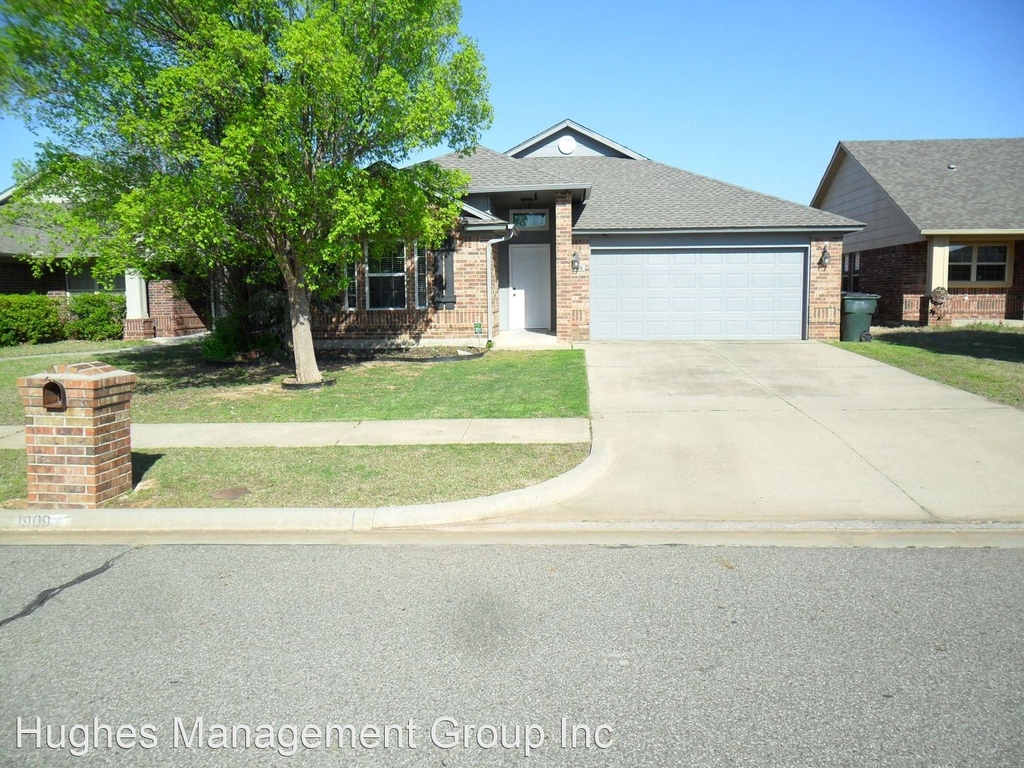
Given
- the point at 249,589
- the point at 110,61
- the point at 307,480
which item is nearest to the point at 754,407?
the point at 307,480

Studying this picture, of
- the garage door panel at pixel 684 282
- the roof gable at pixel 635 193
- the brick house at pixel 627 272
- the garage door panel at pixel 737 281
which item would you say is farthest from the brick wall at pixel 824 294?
the garage door panel at pixel 684 282

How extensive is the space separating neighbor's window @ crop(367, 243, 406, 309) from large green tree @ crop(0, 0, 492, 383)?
5.59 metres

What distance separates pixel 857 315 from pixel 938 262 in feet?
20.0

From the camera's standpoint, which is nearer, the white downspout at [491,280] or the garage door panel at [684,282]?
the white downspout at [491,280]

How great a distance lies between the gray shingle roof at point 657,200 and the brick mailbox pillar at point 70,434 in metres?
12.1

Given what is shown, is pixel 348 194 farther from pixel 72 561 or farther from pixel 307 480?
pixel 72 561

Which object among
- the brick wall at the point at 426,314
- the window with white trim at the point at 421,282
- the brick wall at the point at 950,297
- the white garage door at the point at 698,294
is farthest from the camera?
the brick wall at the point at 950,297

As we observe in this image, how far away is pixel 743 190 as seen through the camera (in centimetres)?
2012

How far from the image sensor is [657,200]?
19.9 m

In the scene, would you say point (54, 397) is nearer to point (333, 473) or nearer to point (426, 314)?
point (333, 473)

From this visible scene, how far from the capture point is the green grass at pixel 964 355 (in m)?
11.1

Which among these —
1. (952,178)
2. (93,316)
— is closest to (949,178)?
(952,178)

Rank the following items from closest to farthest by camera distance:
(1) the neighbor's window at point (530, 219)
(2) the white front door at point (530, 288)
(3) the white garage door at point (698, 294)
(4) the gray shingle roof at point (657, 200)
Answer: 1. (4) the gray shingle roof at point (657, 200)
2. (3) the white garage door at point (698, 294)
3. (1) the neighbor's window at point (530, 219)
4. (2) the white front door at point (530, 288)

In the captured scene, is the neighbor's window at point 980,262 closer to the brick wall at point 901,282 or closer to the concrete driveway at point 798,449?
the brick wall at point 901,282
